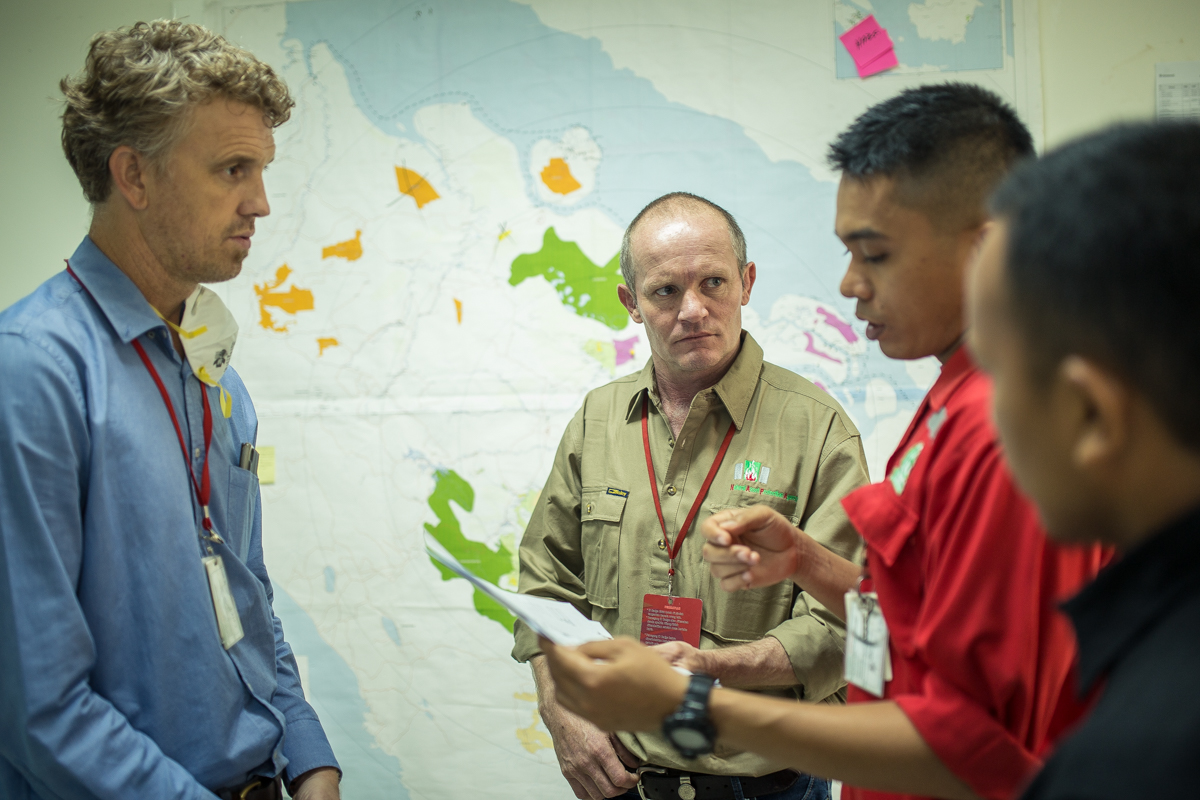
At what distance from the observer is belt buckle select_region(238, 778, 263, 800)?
121 centimetres

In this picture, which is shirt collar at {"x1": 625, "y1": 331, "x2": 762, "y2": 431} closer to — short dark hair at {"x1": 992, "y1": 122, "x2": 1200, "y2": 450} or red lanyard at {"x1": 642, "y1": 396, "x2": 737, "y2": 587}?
red lanyard at {"x1": 642, "y1": 396, "x2": 737, "y2": 587}

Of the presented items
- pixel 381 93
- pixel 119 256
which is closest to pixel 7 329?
pixel 119 256

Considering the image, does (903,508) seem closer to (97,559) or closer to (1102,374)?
(1102,374)

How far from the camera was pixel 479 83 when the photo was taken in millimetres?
2529

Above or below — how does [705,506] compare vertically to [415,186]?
below

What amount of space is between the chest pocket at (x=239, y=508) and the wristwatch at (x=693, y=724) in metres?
0.82

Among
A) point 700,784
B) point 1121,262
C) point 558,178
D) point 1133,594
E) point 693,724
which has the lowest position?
point 700,784

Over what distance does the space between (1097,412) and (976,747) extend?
456 millimetres

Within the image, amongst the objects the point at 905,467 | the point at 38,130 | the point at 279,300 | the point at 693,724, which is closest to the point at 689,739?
the point at 693,724

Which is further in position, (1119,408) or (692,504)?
(692,504)

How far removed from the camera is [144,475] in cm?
113

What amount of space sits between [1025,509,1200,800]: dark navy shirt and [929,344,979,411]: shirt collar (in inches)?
17.0

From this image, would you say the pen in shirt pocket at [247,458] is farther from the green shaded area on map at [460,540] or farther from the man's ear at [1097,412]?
the man's ear at [1097,412]

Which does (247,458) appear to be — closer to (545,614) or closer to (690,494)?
(545,614)
